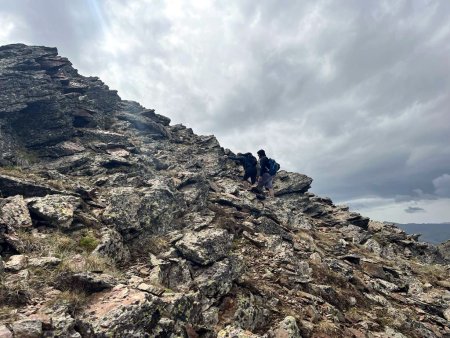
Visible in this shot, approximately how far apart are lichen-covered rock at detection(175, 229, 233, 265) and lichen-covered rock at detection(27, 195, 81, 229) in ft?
18.6

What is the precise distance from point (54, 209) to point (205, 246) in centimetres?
777

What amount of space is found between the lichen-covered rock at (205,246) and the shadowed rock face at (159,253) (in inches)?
3.0

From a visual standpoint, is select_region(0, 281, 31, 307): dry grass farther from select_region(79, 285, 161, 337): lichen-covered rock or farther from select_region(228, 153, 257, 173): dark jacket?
select_region(228, 153, 257, 173): dark jacket

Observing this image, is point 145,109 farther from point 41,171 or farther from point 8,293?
point 8,293

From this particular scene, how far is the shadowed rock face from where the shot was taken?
1009cm

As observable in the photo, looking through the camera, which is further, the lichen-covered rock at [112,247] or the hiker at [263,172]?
the hiker at [263,172]

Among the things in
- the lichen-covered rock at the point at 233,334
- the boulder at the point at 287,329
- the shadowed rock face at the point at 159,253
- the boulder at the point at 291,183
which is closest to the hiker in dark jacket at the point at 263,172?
the shadowed rock face at the point at 159,253

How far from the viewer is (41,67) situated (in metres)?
40.7

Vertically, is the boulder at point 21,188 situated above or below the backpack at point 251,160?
below

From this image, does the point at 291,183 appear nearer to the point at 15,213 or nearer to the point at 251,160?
the point at 251,160

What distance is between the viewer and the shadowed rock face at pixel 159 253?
10094 mm

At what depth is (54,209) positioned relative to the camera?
1571 cm

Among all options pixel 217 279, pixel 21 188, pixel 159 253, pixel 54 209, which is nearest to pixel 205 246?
pixel 217 279

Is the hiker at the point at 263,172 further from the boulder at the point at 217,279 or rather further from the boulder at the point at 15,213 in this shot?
the boulder at the point at 15,213
